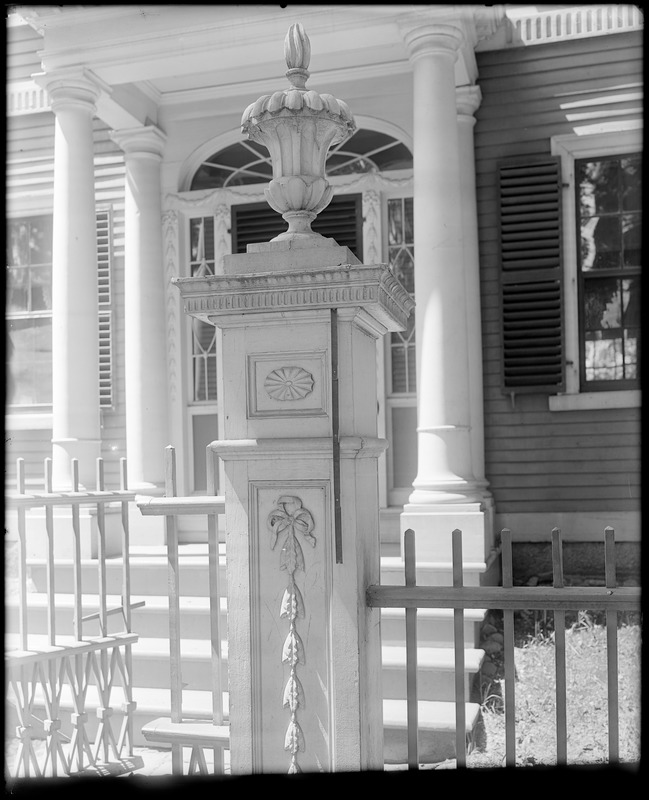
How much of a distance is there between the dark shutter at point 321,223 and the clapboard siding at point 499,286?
1021 mm

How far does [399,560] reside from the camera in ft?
18.7

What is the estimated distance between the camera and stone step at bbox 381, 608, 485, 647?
488 centimetres

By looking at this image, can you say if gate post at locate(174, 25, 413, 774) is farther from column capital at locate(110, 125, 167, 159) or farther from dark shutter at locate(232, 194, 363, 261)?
column capital at locate(110, 125, 167, 159)

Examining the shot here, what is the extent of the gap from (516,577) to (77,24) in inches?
206

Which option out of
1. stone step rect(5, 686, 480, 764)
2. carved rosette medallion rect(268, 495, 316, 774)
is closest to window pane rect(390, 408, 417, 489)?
stone step rect(5, 686, 480, 764)

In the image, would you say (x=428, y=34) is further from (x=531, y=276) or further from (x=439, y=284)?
(x=531, y=276)

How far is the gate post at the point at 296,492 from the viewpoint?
2.34 m

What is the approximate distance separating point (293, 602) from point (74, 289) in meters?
4.53

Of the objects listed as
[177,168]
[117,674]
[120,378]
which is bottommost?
[117,674]

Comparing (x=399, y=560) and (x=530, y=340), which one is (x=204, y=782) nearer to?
(x=399, y=560)

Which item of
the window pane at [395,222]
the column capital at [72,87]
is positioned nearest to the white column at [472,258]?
the window pane at [395,222]

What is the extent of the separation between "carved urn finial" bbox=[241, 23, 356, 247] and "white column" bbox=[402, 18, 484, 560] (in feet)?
10.7

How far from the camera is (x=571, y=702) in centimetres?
482

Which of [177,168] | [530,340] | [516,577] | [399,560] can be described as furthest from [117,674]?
[177,168]
